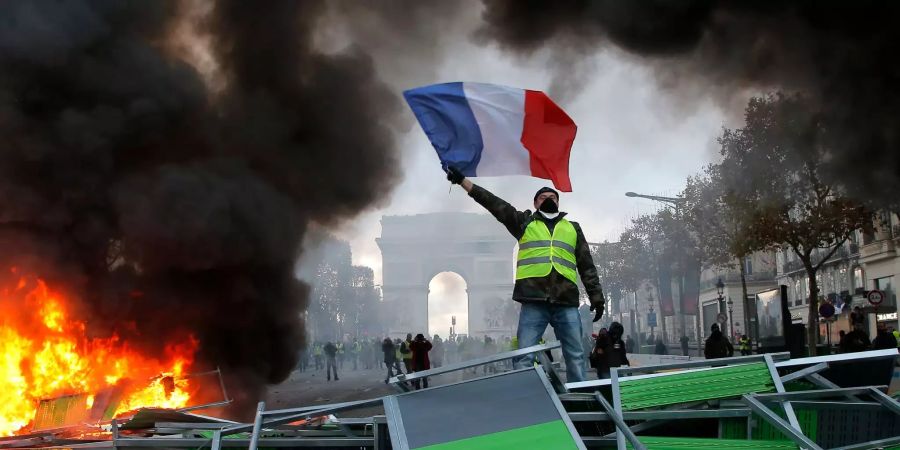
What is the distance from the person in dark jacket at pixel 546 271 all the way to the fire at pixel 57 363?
6.15m

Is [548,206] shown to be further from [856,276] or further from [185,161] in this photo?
[856,276]

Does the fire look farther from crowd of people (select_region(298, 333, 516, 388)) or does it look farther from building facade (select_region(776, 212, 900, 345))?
building facade (select_region(776, 212, 900, 345))

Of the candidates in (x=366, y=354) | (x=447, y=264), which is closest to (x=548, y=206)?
(x=366, y=354)

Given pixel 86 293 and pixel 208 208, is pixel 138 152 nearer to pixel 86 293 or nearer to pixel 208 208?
pixel 208 208

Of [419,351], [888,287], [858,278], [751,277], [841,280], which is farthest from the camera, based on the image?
[751,277]

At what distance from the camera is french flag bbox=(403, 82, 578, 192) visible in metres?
6.58

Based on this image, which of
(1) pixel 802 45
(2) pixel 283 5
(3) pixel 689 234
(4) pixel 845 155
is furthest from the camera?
(3) pixel 689 234

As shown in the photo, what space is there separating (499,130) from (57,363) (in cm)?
677

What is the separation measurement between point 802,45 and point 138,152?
28.3ft

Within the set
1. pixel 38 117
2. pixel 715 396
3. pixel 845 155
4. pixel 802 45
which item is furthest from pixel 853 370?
pixel 38 117

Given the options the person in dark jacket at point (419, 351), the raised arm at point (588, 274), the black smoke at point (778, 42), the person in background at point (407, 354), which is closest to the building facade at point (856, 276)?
the person in background at point (407, 354)

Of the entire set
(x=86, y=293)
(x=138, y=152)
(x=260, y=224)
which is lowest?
(x=86, y=293)

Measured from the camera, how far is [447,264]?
59.4 meters

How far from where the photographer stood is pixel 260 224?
12453 millimetres
